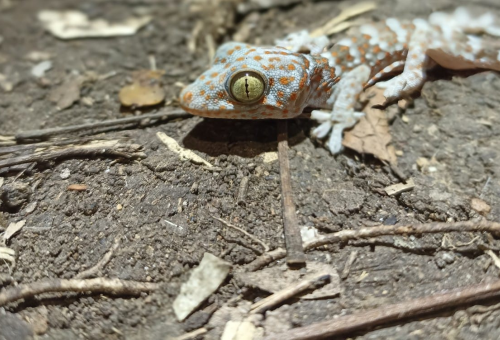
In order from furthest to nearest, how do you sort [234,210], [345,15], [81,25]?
[81,25]
[345,15]
[234,210]

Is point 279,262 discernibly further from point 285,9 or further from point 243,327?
point 285,9

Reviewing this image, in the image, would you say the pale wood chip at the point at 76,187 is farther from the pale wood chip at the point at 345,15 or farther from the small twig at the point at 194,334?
the pale wood chip at the point at 345,15

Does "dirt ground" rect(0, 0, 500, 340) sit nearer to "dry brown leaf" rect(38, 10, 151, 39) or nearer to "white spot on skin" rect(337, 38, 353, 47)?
"white spot on skin" rect(337, 38, 353, 47)

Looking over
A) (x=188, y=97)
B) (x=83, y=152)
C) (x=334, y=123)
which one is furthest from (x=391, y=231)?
(x=83, y=152)

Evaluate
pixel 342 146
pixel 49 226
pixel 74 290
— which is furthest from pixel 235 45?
pixel 74 290

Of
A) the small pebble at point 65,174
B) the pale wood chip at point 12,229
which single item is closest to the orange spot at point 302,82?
the small pebble at point 65,174

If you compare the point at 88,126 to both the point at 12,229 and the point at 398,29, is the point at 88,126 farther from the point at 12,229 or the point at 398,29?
the point at 398,29
